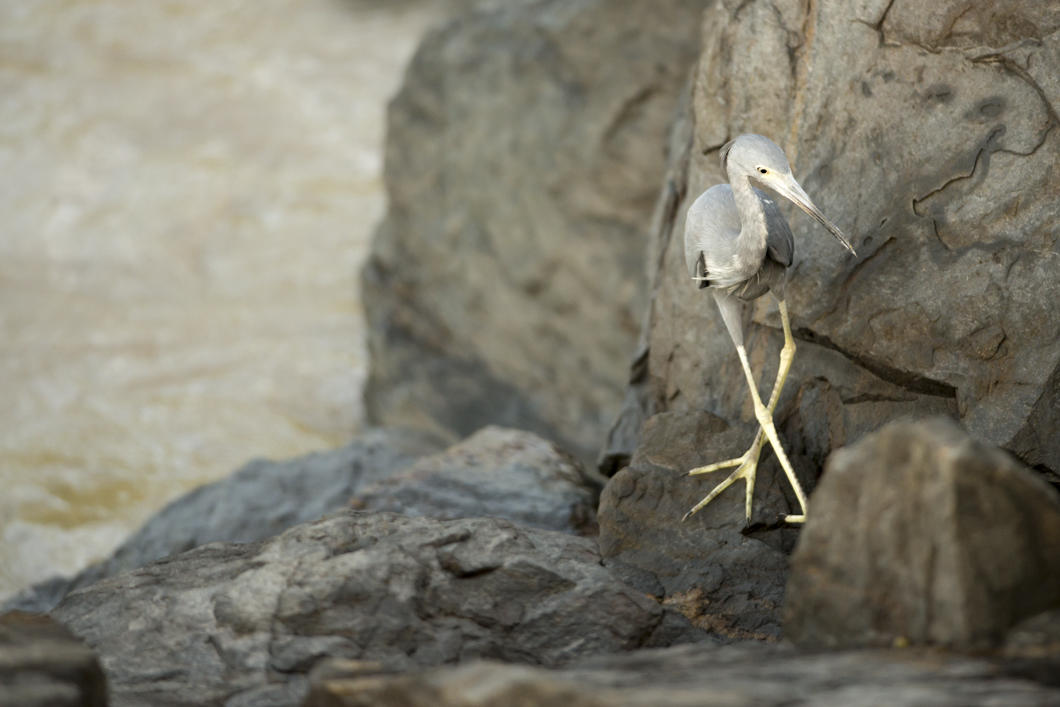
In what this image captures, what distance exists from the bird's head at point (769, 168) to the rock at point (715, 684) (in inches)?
42.8

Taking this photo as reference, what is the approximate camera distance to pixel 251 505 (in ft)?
14.8

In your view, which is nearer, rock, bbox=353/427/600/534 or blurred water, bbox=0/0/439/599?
rock, bbox=353/427/600/534

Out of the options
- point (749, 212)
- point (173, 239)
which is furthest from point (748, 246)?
point (173, 239)

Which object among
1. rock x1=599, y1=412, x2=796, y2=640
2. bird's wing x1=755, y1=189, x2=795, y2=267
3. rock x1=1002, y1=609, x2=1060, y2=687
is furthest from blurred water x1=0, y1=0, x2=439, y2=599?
rock x1=1002, y1=609, x2=1060, y2=687

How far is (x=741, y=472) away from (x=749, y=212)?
642mm

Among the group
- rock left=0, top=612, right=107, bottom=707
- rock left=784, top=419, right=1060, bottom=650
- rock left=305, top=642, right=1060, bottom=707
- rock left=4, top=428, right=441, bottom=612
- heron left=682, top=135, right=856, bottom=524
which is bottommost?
rock left=4, top=428, right=441, bottom=612

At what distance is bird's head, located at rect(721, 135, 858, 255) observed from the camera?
8.70 feet

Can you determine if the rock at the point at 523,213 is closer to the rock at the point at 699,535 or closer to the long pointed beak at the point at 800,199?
the rock at the point at 699,535

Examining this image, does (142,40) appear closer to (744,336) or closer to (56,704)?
(744,336)

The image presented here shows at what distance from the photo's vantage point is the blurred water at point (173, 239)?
23.2ft

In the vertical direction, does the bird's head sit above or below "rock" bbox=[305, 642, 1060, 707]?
above

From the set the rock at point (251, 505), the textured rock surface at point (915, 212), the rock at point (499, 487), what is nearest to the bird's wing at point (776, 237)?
the textured rock surface at point (915, 212)

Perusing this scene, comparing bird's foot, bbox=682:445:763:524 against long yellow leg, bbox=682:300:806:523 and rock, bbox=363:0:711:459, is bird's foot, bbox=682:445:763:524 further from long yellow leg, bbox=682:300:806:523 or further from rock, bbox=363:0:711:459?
rock, bbox=363:0:711:459

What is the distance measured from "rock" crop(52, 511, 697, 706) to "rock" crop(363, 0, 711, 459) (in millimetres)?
3165
